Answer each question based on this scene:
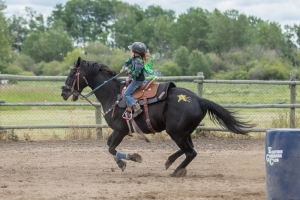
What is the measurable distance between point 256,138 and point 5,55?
94.8 feet

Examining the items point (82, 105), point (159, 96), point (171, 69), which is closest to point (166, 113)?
point (159, 96)

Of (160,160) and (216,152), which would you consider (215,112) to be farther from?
(216,152)

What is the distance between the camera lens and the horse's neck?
404 inches

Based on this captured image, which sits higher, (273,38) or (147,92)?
(273,38)

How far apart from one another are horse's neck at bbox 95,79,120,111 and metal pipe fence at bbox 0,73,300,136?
372 centimetres

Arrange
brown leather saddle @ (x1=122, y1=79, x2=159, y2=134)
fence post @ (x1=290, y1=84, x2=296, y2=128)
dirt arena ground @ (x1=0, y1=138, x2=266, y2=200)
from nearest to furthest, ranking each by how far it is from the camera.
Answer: dirt arena ground @ (x1=0, y1=138, x2=266, y2=200) < brown leather saddle @ (x1=122, y1=79, x2=159, y2=134) < fence post @ (x1=290, y1=84, x2=296, y2=128)

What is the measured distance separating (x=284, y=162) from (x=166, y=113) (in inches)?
137

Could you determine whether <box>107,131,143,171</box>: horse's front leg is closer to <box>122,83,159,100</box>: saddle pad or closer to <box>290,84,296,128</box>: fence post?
<box>122,83,159,100</box>: saddle pad

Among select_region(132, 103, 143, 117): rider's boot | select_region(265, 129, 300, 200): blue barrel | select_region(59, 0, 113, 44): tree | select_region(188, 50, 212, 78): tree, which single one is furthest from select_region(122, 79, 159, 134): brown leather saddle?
select_region(59, 0, 113, 44): tree

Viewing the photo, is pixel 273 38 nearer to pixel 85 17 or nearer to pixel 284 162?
pixel 85 17

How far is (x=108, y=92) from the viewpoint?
10.3m

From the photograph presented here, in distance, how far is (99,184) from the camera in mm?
8711

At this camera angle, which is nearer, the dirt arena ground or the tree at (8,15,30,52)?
the dirt arena ground

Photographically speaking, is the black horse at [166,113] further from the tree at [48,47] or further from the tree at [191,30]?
the tree at [48,47]
